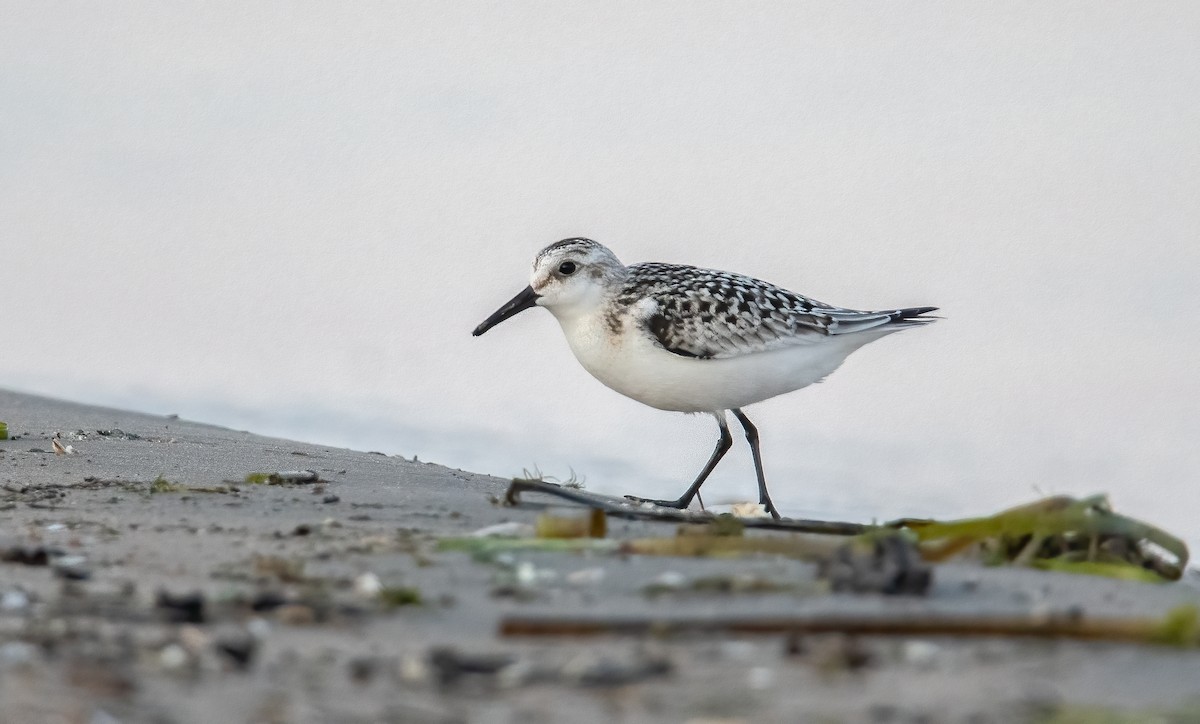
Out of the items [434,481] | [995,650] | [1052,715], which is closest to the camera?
[1052,715]

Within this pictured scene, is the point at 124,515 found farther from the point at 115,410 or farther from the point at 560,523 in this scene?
the point at 115,410

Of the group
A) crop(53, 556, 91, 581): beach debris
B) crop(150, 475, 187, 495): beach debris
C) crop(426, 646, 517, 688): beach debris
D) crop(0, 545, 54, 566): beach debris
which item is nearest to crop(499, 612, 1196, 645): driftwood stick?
crop(426, 646, 517, 688): beach debris

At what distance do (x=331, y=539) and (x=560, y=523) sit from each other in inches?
23.4

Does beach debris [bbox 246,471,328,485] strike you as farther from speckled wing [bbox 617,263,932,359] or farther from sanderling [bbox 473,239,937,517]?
speckled wing [bbox 617,263,932,359]

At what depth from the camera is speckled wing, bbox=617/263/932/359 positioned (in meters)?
6.48

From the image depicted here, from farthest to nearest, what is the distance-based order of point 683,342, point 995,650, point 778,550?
1. point 683,342
2. point 778,550
3. point 995,650

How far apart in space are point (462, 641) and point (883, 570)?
899 millimetres

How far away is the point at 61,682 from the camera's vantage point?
2547 mm

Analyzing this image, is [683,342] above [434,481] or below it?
above

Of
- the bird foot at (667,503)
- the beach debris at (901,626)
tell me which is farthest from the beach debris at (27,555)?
the bird foot at (667,503)

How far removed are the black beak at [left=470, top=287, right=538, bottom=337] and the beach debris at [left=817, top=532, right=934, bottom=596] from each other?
402 centimetres

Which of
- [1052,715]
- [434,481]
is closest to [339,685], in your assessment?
[1052,715]

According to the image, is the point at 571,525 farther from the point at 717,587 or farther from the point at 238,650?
the point at 238,650

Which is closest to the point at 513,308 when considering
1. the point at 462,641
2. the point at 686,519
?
the point at 686,519
